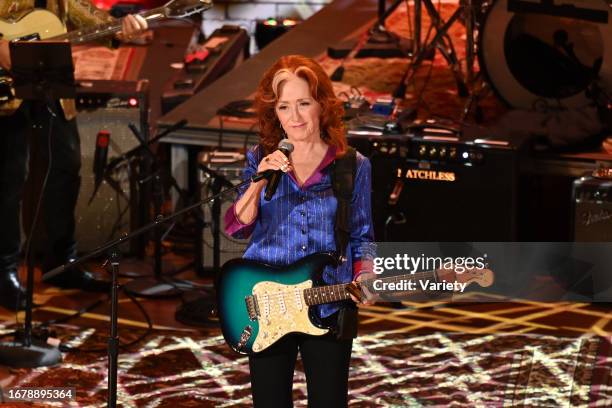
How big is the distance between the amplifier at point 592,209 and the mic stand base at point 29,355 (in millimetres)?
2986

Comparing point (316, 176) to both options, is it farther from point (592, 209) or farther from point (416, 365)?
point (592, 209)

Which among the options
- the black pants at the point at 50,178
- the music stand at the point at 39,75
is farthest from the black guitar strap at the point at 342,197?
the black pants at the point at 50,178

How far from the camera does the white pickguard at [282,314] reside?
400 centimetres

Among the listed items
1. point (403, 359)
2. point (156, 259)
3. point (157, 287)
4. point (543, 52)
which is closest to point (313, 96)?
point (403, 359)

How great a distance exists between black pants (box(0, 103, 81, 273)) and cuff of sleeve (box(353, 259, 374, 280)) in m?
2.98

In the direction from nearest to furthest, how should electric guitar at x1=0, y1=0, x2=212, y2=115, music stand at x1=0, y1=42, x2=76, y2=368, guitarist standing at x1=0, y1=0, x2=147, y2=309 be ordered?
music stand at x1=0, y1=42, x2=76, y2=368 < electric guitar at x1=0, y1=0, x2=212, y2=115 < guitarist standing at x1=0, y1=0, x2=147, y2=309

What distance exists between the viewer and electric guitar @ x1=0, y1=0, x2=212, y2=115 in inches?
266

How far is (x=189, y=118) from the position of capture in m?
8.54

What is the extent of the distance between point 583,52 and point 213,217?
2641 millimetres

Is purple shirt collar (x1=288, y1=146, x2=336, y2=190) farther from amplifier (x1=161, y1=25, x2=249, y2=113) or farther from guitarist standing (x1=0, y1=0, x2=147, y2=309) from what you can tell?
amplifier (x1=161, y1=25, x2=249, y2=113)

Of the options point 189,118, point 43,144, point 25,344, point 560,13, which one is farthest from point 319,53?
point 25,344

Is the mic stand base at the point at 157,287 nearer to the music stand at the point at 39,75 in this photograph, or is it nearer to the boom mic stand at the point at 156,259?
the boom mic stand at the point at 156,259

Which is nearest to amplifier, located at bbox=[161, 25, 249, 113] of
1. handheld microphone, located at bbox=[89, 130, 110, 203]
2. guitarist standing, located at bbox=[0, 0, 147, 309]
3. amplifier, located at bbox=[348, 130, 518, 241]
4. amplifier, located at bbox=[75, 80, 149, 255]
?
amplifier, located at bbox=[75, 80, 149, 255]

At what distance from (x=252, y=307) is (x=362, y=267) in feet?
1.25
